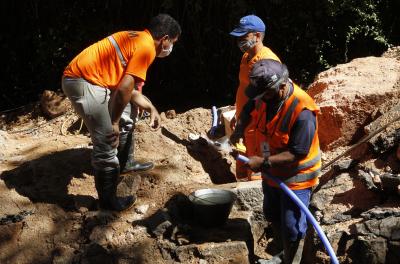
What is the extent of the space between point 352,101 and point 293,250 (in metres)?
2.66

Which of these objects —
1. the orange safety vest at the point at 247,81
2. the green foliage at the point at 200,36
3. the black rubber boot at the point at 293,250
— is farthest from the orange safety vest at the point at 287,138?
the green foliage at the point at 200,36

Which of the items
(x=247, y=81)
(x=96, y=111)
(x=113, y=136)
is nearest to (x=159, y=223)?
(x=113, y=136)

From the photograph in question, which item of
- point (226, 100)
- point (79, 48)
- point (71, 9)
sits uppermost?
point (71, 9)

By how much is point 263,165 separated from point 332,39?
227 inches

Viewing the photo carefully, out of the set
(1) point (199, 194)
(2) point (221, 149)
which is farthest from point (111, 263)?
(2) point (221, 149)

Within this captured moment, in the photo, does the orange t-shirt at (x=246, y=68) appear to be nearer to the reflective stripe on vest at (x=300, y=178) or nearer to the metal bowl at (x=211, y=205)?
the metal bowl at (x=211, y=205)

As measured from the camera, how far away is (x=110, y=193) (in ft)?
16.7

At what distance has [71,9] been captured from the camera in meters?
9.50

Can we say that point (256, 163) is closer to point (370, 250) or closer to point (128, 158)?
point (370, 250)

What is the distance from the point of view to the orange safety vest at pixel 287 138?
388cm

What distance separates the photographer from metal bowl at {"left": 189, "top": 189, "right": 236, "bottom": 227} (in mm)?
4816

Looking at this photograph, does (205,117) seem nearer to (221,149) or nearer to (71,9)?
(221,149)

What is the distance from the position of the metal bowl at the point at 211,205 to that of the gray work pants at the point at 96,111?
84cm

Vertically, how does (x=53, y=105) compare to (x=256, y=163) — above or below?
below
